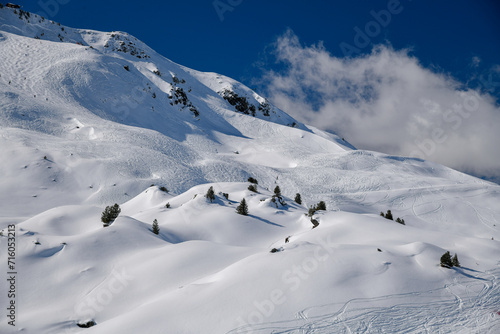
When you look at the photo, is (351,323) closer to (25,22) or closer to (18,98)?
(18,98)

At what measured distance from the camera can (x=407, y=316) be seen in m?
5.75

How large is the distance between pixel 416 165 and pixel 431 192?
12.3m

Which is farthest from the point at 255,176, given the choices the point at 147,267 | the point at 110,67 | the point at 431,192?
the point at 110,67

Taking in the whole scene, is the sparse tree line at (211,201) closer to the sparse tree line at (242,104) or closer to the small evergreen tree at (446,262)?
the small evergreen tree at (446,262)

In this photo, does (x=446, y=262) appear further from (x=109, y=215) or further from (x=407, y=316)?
(x=109, y=215)

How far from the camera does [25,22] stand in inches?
2258

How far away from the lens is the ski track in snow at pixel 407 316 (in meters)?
5.36
